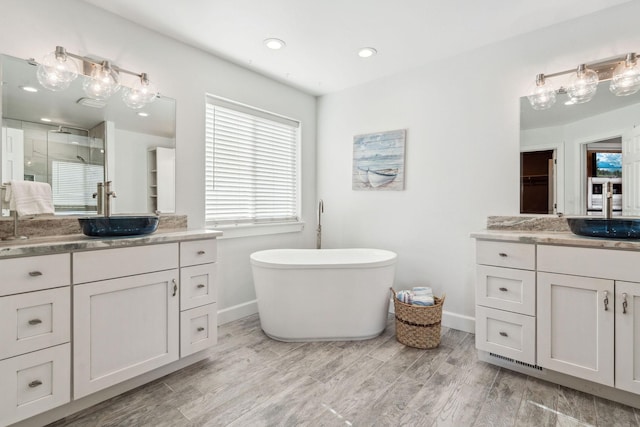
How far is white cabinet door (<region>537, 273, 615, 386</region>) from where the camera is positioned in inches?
67.6

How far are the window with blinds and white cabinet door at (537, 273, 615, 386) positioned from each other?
2.49 m

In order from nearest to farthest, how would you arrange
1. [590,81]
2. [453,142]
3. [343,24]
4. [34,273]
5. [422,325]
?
1. [34,273]
2. [590,81]
3. [343,24]
4. [422,325]
5. [453,142]

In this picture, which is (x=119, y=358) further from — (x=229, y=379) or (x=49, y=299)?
(x=229, y=379)

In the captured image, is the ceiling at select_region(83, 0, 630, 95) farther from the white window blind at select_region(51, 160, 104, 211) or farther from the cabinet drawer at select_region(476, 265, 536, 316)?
the cabinet drawer at select_region(476, 265, 536, 316)

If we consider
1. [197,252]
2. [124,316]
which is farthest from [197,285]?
[124,316]

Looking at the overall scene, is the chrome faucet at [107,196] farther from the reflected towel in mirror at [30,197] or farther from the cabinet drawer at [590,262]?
the cabinet drawer at [590,262]

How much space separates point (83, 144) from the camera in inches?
81.8

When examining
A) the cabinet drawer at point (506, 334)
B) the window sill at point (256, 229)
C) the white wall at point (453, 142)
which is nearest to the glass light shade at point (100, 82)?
the window sill at point (256, 229)

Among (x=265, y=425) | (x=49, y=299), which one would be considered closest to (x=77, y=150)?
(x=49, y=299)

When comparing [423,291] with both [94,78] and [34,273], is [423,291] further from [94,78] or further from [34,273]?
[94,78]

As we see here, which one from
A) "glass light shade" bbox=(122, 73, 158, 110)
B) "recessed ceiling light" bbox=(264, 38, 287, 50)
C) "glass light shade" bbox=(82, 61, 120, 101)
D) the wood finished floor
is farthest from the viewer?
"recessed ceiling light" bbox=(264, 38, 287, 50)

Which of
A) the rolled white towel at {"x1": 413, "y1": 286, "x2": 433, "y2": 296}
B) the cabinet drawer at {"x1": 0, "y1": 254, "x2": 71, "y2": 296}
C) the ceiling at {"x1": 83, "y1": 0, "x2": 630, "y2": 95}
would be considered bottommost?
the rolled white towel at {"x1": 413, "y1": 286, "x2": 433, "y2": 296}

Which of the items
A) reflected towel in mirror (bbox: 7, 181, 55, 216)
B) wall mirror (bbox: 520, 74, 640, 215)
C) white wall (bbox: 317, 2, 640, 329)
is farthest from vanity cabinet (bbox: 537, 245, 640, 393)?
reflected towel in mirror (bbox: 7, 181, 55, 216)

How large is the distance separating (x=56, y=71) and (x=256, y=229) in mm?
1923
